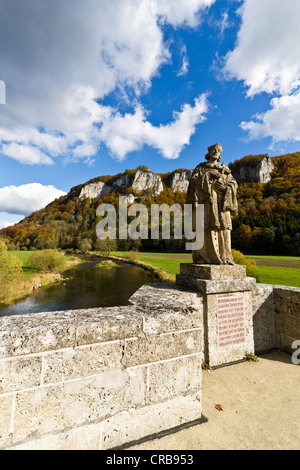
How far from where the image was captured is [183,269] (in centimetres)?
417

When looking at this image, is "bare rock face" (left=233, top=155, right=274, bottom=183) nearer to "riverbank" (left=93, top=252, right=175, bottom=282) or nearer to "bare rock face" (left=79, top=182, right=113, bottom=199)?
"riverbank" (left=93, top=252, right=175, bottom=282)

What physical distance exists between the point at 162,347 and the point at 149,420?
0.67 metres

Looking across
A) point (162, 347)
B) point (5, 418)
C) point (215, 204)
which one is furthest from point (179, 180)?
point (5, 418)

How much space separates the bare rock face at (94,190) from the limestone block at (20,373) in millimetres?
144049

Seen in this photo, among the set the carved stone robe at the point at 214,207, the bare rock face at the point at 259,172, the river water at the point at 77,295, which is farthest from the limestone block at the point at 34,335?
the bare rock face at the point at 259,172

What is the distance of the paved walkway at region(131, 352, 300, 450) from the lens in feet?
6.35

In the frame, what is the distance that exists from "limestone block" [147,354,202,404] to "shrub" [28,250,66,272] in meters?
34.6

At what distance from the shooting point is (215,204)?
12.9 ft

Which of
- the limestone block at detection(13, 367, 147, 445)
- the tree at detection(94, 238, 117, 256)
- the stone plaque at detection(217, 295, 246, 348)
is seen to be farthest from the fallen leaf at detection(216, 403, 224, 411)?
the tree at detection(94, 238, 117, 256)

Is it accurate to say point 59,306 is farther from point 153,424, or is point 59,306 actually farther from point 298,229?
point 298,229

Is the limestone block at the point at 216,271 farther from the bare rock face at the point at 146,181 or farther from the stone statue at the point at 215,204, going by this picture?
the bare rock face at the point at 146,181

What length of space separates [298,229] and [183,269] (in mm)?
47732

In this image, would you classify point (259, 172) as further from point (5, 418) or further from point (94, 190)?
point (94, 190)

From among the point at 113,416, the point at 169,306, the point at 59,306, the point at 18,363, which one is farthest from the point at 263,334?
the point at 59,306
